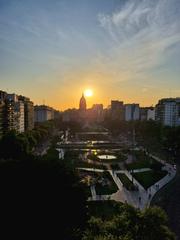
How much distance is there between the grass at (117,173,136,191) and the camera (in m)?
46.4

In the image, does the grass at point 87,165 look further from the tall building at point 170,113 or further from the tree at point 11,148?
the tall building at point 170,113

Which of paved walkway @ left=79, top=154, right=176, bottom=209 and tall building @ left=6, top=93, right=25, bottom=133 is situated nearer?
paved walkway @ left=79, top=154, right=176, bottom=209

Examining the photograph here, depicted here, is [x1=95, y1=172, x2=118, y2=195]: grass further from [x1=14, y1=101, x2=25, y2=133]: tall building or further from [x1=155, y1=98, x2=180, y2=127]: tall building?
[x1=155, y1=98, x2=180, y2=127]: tall building

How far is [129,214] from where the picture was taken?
19500mm

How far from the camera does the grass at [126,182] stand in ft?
152

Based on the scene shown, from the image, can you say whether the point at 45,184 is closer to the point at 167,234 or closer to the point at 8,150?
the point at 167,234

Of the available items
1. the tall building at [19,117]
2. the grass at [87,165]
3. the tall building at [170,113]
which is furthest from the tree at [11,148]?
the tall building at [170,113]

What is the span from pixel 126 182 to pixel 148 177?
6588mm

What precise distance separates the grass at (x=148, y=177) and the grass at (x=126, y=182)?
6.76 ft

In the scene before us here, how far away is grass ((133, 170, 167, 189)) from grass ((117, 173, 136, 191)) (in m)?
2.06

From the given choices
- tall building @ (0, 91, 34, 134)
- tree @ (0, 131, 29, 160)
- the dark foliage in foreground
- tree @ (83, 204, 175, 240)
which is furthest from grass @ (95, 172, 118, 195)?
tall building @ (0, 91, 34, 134)

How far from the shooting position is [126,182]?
50.5 metres

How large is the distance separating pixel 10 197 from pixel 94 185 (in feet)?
76.5

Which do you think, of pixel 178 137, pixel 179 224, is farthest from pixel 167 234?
pixel 178 137
